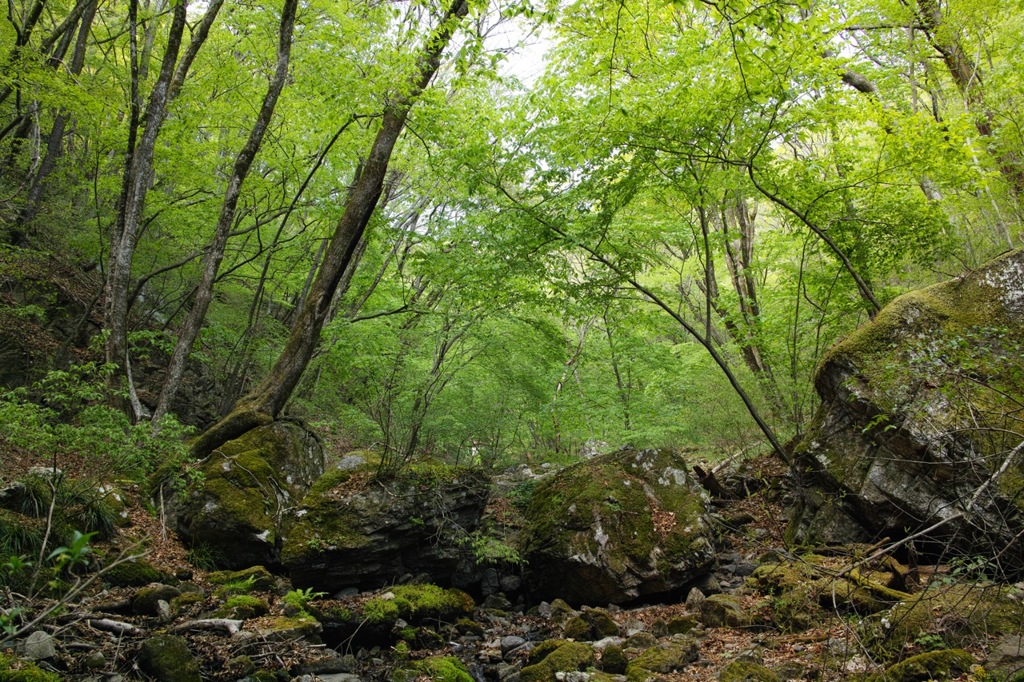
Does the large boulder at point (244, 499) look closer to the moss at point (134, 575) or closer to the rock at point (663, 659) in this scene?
the moss at point (134, 575)

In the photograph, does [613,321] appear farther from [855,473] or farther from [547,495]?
[855,473]

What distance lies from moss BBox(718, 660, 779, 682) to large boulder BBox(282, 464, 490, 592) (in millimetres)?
3842

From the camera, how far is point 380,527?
692 cm

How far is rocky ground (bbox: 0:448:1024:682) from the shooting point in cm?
379

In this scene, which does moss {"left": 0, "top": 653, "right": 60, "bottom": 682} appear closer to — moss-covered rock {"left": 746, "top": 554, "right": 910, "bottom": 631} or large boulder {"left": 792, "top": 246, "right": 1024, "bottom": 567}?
moss-covered rock {"left": 746, "top": 554, "right": 910, "bottom": 631}

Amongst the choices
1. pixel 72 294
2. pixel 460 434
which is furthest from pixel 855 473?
pixel 72 294

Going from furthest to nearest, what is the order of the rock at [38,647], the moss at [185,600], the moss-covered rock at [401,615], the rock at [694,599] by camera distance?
the rock at [694,599], the moss-covered rock at [401,615], the moss at [185,600], the rock at [38,647]

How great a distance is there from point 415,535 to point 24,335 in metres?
7.68

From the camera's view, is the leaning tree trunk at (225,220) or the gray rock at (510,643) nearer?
the gray rock at (510,643)

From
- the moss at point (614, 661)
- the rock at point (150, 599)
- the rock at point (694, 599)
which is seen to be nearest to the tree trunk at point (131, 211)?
the rock at point (150, 599)

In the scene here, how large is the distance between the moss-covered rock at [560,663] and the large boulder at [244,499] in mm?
3689

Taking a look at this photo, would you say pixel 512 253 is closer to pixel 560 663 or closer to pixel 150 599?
pixel 560 663

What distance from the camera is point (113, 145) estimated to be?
9.31m

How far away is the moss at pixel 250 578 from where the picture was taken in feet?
20.0
